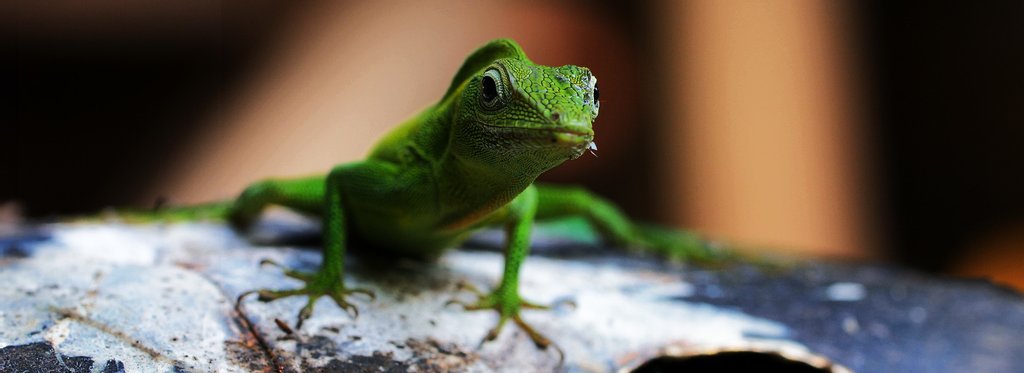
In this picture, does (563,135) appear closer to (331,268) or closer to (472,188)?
(472,188)

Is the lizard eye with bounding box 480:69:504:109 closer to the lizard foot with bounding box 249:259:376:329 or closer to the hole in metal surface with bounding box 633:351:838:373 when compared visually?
the lizard foot with bounding box 249:259:376:329

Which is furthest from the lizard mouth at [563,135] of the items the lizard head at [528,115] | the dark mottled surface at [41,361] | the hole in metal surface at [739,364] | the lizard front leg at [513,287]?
the dark mottled surface at [41,361]

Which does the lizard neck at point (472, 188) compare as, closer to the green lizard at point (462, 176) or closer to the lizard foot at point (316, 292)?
the green lizard at point (462, 176)

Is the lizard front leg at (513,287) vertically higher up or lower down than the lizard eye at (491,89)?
lower down

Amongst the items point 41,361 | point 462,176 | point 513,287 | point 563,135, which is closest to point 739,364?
point 513,287

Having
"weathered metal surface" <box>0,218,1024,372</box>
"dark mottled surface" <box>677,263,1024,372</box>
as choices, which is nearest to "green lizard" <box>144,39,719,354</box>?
"weathered metal surface" <box>0,218,1024,372</box>

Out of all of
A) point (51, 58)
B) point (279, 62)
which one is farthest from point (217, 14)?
point (51, 58)
